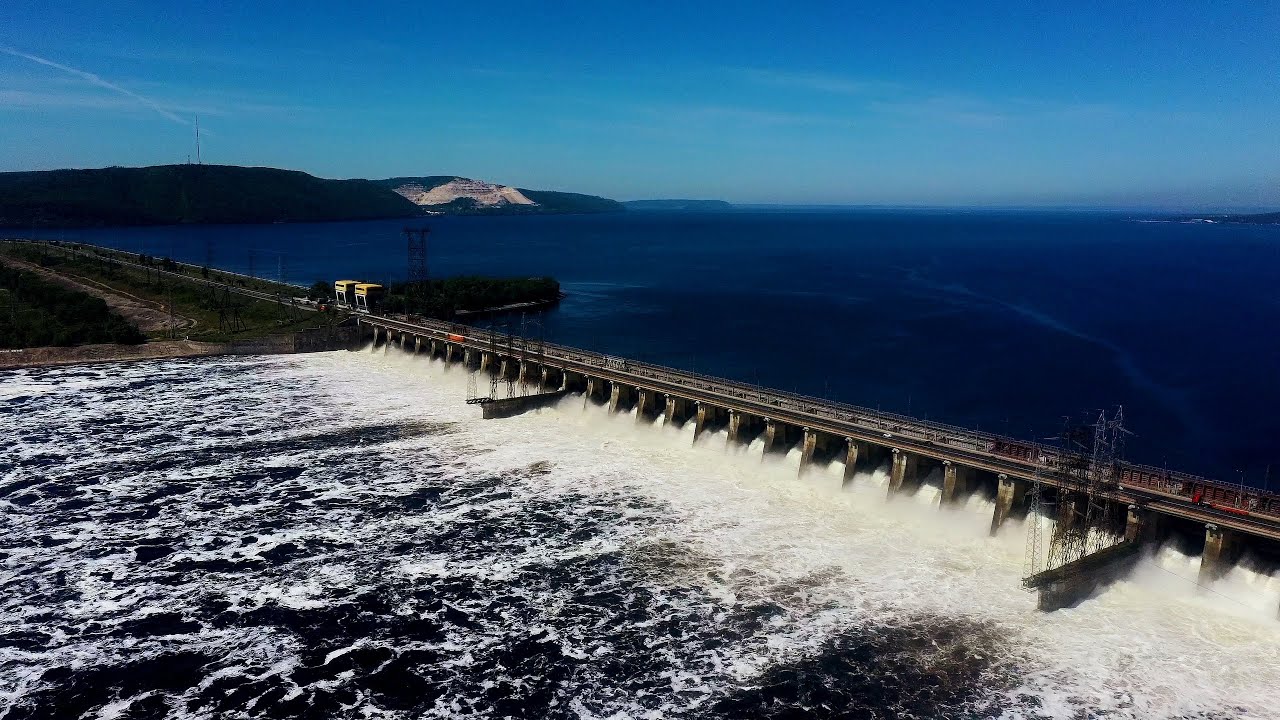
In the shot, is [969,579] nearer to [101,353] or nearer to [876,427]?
[876,427]

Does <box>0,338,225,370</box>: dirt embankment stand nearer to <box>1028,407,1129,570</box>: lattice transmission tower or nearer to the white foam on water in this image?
the white foam on water

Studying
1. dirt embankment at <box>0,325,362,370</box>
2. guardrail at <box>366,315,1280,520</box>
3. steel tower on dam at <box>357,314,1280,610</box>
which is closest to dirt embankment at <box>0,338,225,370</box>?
dirt embankment at <box>0,325,362,370</box>

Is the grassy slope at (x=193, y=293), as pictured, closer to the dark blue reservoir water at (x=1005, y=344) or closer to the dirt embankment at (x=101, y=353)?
the dirt embankment at (x=101, y=353)

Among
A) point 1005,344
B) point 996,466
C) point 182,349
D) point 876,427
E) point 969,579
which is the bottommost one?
point 969,579

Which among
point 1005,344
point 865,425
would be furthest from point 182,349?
point 1005,344

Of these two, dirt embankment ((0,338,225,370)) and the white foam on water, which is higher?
dirt embankment ((0,338,225,370))

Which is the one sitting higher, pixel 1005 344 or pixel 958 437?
pixel 1005 344

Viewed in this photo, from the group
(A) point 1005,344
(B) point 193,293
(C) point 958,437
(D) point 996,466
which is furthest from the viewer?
(B) point 193,293
